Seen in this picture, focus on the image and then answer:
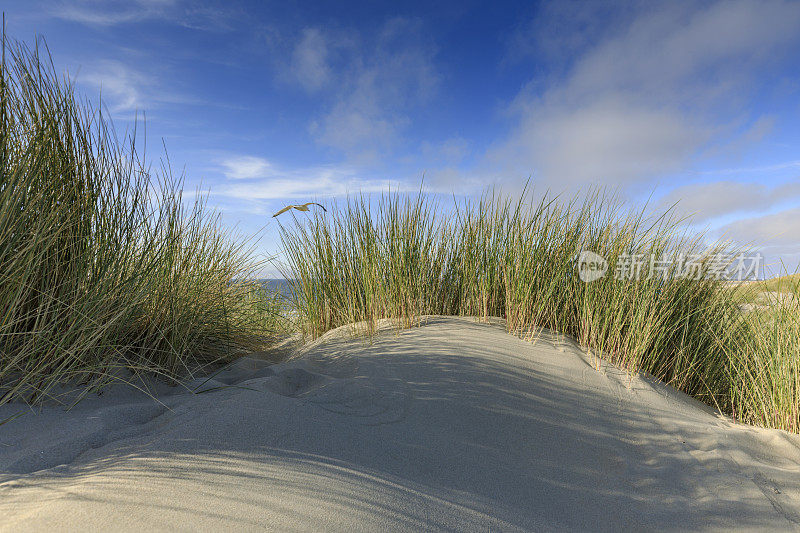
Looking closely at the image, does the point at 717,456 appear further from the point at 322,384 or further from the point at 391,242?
the point at 391,242

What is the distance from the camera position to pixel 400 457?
1.78 metres

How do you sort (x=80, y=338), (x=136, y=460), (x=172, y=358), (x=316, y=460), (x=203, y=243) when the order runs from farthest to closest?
(x=203, y=243)
(x=172, y=358)
(x=80, y=338)
(x=316, y=460)
(x=136, y=460)

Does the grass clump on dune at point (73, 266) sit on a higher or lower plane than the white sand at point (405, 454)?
higher

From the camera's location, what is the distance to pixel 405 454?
1807 mm

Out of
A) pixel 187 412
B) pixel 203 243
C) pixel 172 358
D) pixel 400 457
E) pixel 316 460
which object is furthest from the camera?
pixel 203 243

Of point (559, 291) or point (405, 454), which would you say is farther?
point (559, 291)

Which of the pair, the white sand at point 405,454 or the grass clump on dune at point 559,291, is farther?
the grass clump on dune at point 559,291

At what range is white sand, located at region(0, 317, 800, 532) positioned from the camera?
130cm

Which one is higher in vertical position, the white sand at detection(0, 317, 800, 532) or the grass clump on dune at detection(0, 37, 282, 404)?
the grass clump on dune at detection(0, 37, 282, 404)

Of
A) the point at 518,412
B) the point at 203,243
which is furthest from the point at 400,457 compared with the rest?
the point at 203,243

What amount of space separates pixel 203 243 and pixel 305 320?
131 cm

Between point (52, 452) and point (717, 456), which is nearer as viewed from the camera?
point (52, 452)

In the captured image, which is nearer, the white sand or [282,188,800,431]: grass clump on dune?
the white sand

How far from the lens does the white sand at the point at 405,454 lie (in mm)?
1304
